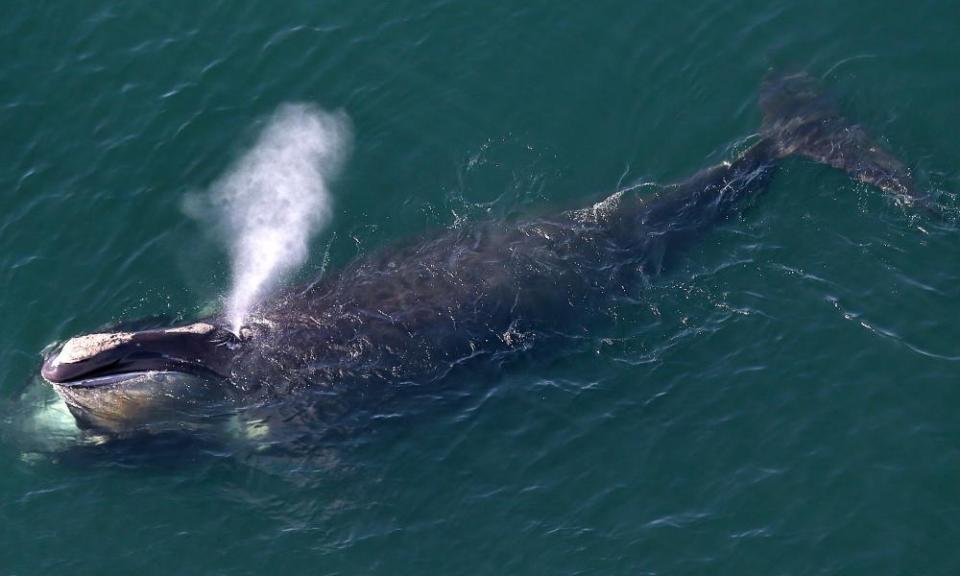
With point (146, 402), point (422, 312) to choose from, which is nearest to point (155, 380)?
point (146, 402)

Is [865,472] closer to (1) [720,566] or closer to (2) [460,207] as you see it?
Result: (1) [720,566]

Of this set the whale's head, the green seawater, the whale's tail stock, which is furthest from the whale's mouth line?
the whale's tail stock

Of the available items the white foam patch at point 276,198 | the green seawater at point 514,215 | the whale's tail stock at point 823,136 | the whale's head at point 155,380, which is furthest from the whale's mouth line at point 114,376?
the whale's tail stock at point 823,136

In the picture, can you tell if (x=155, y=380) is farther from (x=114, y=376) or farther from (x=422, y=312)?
(x=422, y=312)

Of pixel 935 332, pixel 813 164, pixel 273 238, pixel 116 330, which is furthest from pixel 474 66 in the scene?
pixel 935 332

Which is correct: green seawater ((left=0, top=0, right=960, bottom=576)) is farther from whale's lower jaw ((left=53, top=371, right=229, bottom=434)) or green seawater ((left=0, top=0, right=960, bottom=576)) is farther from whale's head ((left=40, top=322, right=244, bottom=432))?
whale's head ((left=40, top=322, right=244, bottom=432))

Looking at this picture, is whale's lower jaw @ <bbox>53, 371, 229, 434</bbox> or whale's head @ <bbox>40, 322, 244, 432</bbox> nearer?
whale's head @ <bbox>40, 322, 244, 432</bbox>
